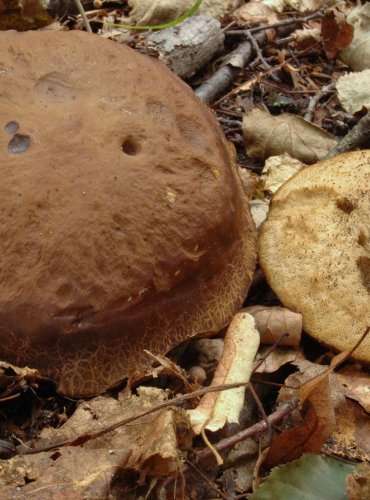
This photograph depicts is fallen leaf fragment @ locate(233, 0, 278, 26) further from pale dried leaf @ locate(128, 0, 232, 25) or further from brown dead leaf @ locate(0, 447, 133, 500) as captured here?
brown dead leaf @ locate(0, 447, 133, 500)

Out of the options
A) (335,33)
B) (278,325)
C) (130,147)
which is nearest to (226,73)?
(335,33)

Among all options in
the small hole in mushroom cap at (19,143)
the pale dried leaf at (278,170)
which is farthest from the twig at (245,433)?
the pale dried leaf at (278,170)

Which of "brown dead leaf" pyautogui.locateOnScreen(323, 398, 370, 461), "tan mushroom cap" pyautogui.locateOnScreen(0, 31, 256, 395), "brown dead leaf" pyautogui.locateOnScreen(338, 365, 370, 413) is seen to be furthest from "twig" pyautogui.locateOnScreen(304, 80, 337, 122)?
"brown dead leaf" pyautogui.locateOnScreen(323, 398, 370, 461)

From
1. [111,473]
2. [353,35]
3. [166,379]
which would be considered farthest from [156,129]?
[353,35]

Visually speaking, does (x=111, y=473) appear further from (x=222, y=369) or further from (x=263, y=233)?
(x=263, y=233)

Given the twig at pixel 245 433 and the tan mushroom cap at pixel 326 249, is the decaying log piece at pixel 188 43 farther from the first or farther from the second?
the twig at pixel 245 433

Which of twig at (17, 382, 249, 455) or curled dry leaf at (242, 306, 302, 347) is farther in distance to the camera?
curled dry leaf at (242, 306, 302, 347)
